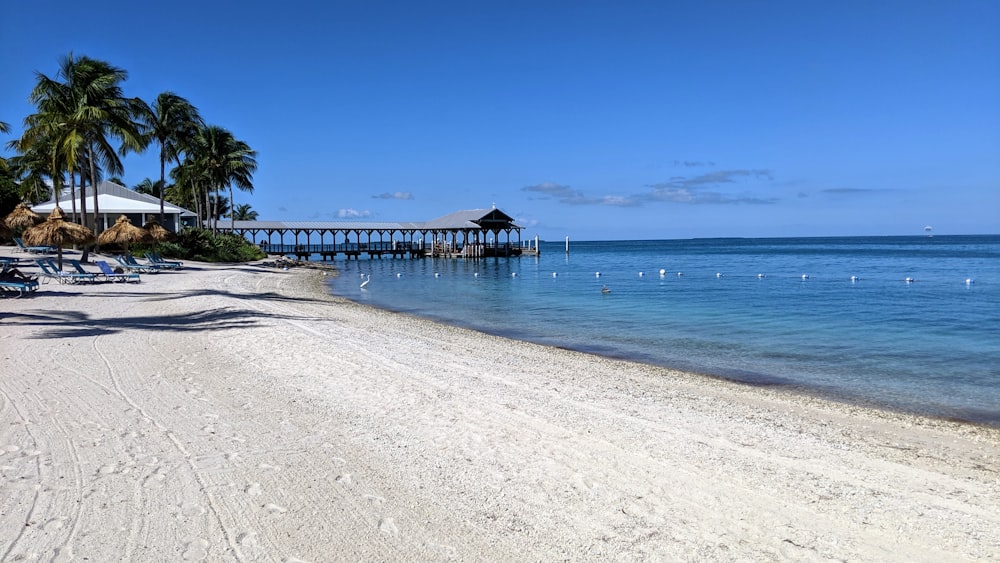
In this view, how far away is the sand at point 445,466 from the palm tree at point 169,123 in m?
27.5

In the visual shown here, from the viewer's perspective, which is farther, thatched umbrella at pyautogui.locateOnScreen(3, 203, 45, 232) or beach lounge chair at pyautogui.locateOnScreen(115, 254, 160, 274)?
thatched umbrella at pyautogui.locateOnScreen(3, 203, 45, 232)

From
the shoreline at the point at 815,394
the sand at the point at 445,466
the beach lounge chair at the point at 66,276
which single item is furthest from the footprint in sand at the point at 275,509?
the beach lounge chair at the point at 66,276

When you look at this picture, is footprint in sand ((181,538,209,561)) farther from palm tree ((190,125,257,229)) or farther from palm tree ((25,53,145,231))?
palm tree ((190,125,257,229))

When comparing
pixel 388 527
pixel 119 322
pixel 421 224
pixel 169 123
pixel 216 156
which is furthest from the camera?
pixel 421 224

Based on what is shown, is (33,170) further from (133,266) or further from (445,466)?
(445,466)

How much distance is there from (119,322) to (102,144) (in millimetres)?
16324

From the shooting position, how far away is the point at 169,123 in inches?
1337

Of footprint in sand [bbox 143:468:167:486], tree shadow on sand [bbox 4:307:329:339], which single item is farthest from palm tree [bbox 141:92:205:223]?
footprint in sand [bbox 143:468:167:486]

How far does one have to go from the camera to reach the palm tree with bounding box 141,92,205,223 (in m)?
33.2

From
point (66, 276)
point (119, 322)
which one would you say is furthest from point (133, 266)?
point (119, 322)

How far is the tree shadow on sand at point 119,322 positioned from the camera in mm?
10514

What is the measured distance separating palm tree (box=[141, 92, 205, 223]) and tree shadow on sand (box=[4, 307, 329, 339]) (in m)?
23.0

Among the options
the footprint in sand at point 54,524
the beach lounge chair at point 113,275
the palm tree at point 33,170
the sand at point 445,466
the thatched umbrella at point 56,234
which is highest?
the palm tree at point 33,170

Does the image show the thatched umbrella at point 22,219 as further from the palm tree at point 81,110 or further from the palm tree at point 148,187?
the palm tree at point 148,187
